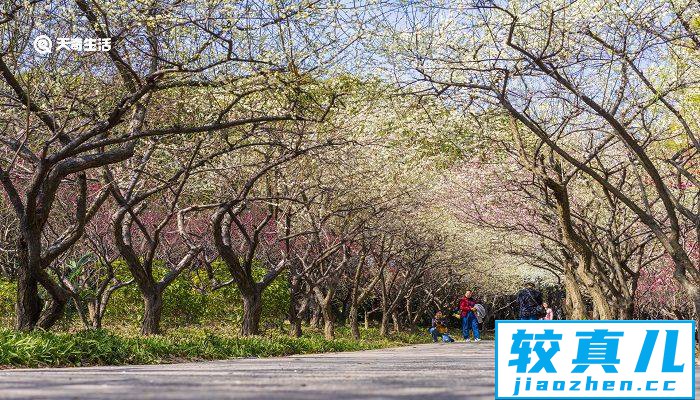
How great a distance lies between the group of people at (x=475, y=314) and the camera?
28355mm

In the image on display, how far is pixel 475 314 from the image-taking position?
29656 millimetres

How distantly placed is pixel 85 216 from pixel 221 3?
16.2 ft

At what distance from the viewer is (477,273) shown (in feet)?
156

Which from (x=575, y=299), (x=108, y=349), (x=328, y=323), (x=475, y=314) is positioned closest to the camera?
(x=108, y=349)

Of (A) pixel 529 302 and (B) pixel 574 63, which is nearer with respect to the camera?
(B) pixel 574 63

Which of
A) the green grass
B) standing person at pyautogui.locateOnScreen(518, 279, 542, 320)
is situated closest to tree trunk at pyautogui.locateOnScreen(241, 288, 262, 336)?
the green grass

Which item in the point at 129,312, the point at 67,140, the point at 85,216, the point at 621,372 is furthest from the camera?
the point at 129,312

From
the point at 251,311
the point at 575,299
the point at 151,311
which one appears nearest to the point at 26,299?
the point at 151,311

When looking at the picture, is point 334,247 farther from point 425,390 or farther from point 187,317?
point 425,390

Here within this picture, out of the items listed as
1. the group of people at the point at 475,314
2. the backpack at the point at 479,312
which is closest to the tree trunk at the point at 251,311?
the group of people at the point at 475,314

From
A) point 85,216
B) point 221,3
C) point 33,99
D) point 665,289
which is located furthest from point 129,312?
point 665,289

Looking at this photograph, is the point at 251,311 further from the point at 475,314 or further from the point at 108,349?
the point at 475,314

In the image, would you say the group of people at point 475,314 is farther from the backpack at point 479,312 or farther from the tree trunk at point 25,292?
the tree trunk at point 25,292

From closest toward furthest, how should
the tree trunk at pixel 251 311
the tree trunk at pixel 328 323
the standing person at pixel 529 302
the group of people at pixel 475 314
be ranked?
the tree trunk at pixel 251 311 → the tree trunk at pixel 328 323 → the group of people at pixel 475 314 → the standing person at pixel 529 302
